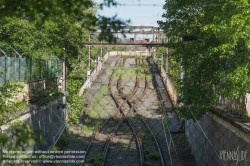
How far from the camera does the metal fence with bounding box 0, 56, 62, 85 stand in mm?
11691

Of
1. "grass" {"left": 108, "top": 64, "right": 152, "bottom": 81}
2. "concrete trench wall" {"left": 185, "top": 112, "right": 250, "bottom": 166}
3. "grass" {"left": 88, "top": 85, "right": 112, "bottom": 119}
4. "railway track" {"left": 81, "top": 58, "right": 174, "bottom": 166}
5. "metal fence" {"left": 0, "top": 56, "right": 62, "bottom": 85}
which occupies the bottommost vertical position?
"railway track" {"left": 81, "top": 58, "right": 174, "bottom": 166}

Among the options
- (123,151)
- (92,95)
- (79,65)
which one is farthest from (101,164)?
(79,65)

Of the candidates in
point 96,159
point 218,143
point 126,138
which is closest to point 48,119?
point 96,159

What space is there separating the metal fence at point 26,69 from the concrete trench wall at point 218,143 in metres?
4.68

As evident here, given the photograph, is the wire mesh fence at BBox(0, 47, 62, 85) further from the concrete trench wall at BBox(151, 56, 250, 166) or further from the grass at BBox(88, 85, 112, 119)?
the concrete trench wall at BBox(151, 56, 250, 166)

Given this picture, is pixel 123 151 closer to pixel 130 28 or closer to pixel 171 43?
pixel 171 43

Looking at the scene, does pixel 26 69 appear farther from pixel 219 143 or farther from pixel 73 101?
pixel 219 143

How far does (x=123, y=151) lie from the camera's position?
45.0ft

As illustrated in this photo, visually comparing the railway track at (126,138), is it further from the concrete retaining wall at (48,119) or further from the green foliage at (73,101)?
the green foliage at (73,101)

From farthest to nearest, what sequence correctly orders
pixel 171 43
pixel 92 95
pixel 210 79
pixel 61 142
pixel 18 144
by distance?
pixel 92 95 < pixel 61 142 < pixel 171 43 < pixel 210 79 < pixel 18 144

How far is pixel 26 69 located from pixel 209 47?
705 centimetres

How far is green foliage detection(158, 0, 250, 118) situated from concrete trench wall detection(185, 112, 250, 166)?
1.81 ft

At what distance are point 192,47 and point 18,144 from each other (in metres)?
7.49

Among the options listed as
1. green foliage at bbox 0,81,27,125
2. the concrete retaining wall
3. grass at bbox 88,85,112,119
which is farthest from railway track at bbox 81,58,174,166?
green foliage at bbox 0,81,27,125
